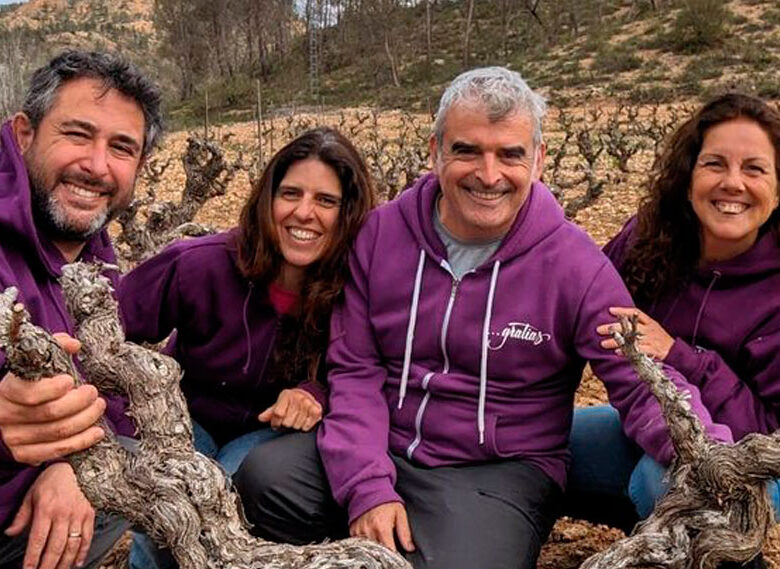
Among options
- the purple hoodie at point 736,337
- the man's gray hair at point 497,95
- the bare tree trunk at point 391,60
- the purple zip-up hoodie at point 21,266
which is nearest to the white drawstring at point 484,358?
the man's gray hair at point 497,95

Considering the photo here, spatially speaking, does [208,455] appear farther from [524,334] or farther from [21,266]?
[524,334]

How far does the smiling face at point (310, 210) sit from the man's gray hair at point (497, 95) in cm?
51

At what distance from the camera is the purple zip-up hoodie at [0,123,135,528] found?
2.46 m

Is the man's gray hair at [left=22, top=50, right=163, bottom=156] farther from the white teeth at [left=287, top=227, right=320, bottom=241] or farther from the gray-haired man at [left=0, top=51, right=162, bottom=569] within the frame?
the white teeth at [left=287, top=227, right=320, bottom=241]

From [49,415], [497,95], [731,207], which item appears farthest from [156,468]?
[731,207]

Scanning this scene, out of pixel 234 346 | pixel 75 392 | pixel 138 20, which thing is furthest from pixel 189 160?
pixel 138 20

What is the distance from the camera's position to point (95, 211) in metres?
2.87

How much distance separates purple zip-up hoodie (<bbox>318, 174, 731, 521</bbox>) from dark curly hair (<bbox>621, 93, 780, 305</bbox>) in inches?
11.6

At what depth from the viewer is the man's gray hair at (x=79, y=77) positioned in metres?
2.88

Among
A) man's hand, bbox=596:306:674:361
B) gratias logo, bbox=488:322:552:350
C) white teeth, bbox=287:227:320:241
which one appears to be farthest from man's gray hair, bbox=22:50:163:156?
man's hand, bbox=596:306:674:361

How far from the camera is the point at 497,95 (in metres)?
2.67

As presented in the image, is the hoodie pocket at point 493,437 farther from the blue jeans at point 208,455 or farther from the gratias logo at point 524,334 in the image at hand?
the blue jeans at point 208,455

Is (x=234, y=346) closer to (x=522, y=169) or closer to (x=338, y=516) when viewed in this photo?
(x=338, y=516)

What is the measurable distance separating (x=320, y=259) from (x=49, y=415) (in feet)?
4.07
